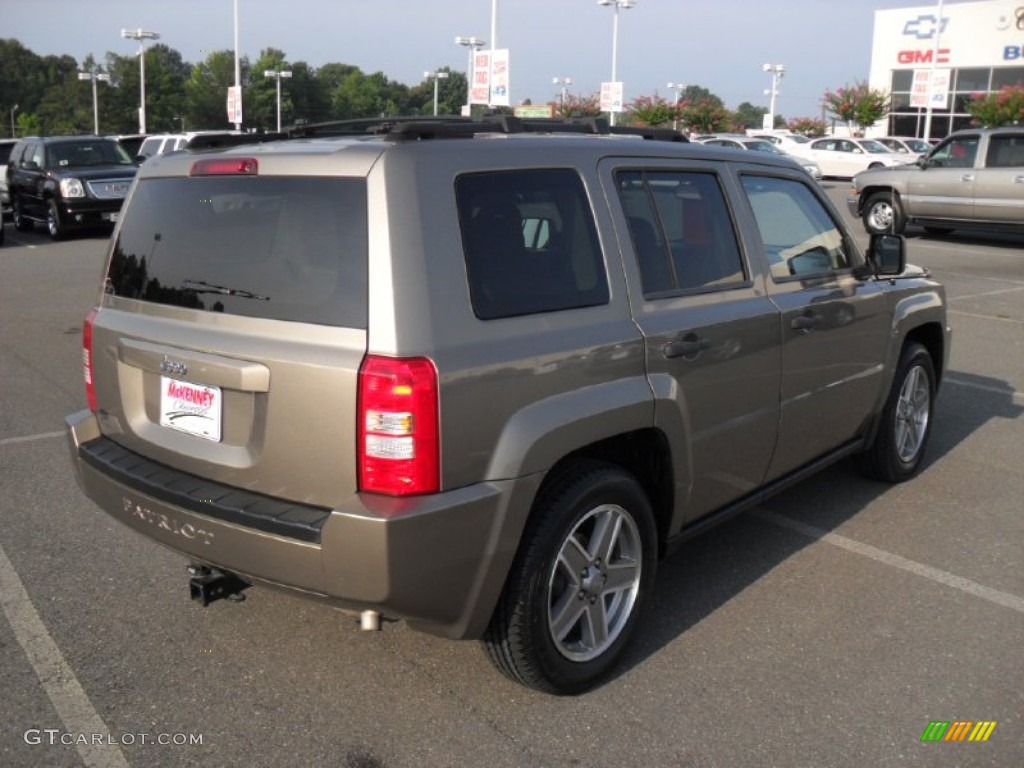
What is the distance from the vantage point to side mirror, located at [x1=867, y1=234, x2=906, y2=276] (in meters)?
5.08

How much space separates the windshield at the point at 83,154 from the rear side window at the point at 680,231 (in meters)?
17.3

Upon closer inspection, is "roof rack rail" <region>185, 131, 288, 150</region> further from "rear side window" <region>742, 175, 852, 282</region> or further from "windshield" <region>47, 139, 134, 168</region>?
"windshield" <region>47, 139, 134, 168</region>

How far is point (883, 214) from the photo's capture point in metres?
19.0

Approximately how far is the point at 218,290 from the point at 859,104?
168ft

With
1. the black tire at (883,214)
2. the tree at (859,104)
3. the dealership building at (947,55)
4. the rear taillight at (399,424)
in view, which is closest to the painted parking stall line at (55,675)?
the rear taillight at (399,424)

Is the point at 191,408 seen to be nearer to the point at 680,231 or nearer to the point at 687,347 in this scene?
the point at 687,347

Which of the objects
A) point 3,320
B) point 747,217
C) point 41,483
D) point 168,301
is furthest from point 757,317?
point 3,320

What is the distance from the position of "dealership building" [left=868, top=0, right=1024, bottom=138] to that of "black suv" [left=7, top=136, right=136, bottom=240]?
35.7 m

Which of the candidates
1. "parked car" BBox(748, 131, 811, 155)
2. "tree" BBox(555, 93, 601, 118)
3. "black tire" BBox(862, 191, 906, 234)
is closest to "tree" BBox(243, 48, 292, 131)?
"tree" BBox(555, 93, 601, 118)

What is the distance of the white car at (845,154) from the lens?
122ft

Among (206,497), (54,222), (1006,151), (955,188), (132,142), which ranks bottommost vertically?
(54,222)

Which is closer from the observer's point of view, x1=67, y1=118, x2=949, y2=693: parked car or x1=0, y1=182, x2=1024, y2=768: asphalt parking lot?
x1=67, y1=118, x2=949, y2=693: parked car

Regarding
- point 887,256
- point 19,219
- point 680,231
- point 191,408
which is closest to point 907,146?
point 19,219

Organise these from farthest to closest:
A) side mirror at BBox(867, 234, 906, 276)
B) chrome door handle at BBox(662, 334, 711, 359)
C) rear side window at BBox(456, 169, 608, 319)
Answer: side mirror at BBox(867, 234, 906, 276) < chrome door handle at BBox(662, 334, 711, 359) < rear side window at BBox(456, 169, 608, 319)
